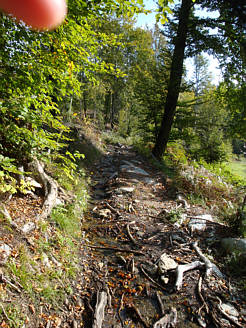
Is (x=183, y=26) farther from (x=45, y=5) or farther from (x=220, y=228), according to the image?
(x=45, y=5)

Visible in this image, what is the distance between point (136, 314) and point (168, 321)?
1.43ft

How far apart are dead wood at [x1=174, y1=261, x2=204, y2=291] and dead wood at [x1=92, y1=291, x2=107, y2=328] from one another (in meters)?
1.12

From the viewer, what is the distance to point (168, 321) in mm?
2604

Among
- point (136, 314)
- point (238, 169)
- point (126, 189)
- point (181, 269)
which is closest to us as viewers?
point (136, 314)

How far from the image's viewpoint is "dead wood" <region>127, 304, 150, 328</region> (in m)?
2.60

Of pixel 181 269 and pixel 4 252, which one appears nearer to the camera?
pixel 4 252

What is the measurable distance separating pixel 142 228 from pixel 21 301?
3015 mm

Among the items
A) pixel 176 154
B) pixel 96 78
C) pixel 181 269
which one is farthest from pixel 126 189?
pixel 96 78

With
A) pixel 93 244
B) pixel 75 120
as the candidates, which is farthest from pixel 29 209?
pixel 75 120

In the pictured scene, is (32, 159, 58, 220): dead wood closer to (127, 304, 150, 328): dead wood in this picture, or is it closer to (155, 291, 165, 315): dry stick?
(127, 304, 150, 328): dead wood

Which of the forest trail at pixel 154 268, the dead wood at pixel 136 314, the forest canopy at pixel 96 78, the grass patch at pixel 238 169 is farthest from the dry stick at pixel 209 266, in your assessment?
the grass patch at pixel 238 169

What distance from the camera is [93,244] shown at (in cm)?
411

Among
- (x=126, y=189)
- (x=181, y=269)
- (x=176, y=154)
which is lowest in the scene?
(x=181, y=269)

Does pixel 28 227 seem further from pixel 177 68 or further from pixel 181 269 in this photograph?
pixel 177 68
